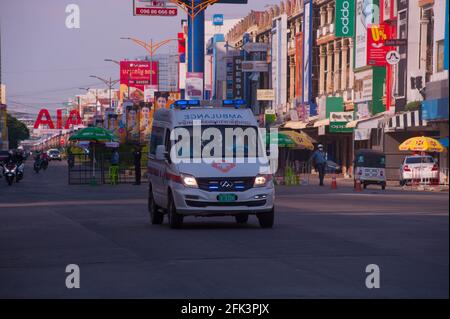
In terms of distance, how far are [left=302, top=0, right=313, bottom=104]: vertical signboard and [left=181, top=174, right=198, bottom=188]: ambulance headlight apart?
204 ft

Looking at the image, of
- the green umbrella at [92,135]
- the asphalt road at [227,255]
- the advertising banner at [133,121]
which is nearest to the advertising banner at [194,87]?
the green umbrella at [92,135]

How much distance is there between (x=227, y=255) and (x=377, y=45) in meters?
50.8

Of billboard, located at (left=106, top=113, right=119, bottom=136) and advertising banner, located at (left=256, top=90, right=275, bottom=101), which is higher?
advertising banner, located at (left=256, top=90, right=275, bottom=101)

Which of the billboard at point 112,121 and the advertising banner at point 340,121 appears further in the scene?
the billboard at point 112,121

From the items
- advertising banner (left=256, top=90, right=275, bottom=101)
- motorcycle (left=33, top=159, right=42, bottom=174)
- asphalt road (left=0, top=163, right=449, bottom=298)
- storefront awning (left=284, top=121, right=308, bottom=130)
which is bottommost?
motorcycle (left=33, top=159, right=42, bottom=174)

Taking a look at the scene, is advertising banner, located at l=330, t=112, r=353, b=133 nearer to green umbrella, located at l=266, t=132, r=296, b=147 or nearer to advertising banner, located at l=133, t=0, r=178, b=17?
green umbrella, located at l=266, t=132, r=296, b=147

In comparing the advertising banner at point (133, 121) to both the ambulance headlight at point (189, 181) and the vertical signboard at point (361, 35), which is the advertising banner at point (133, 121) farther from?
the ambulance headlight at point (189, 181)

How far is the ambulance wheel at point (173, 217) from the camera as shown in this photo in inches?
836

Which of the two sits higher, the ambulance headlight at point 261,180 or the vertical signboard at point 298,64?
the vertical signboard at point 298,64

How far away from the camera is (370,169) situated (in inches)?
2030

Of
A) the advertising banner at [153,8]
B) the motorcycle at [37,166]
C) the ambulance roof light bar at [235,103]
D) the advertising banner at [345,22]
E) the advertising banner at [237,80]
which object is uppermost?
the advertising banner at [153,8]

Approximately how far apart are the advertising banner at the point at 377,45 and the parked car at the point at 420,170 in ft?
40.0

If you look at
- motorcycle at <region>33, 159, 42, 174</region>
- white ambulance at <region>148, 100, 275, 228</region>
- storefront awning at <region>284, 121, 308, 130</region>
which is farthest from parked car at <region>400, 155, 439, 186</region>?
motorcycle at <region>33, 159, 42, 174</region>

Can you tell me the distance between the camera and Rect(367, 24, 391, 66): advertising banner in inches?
2530
